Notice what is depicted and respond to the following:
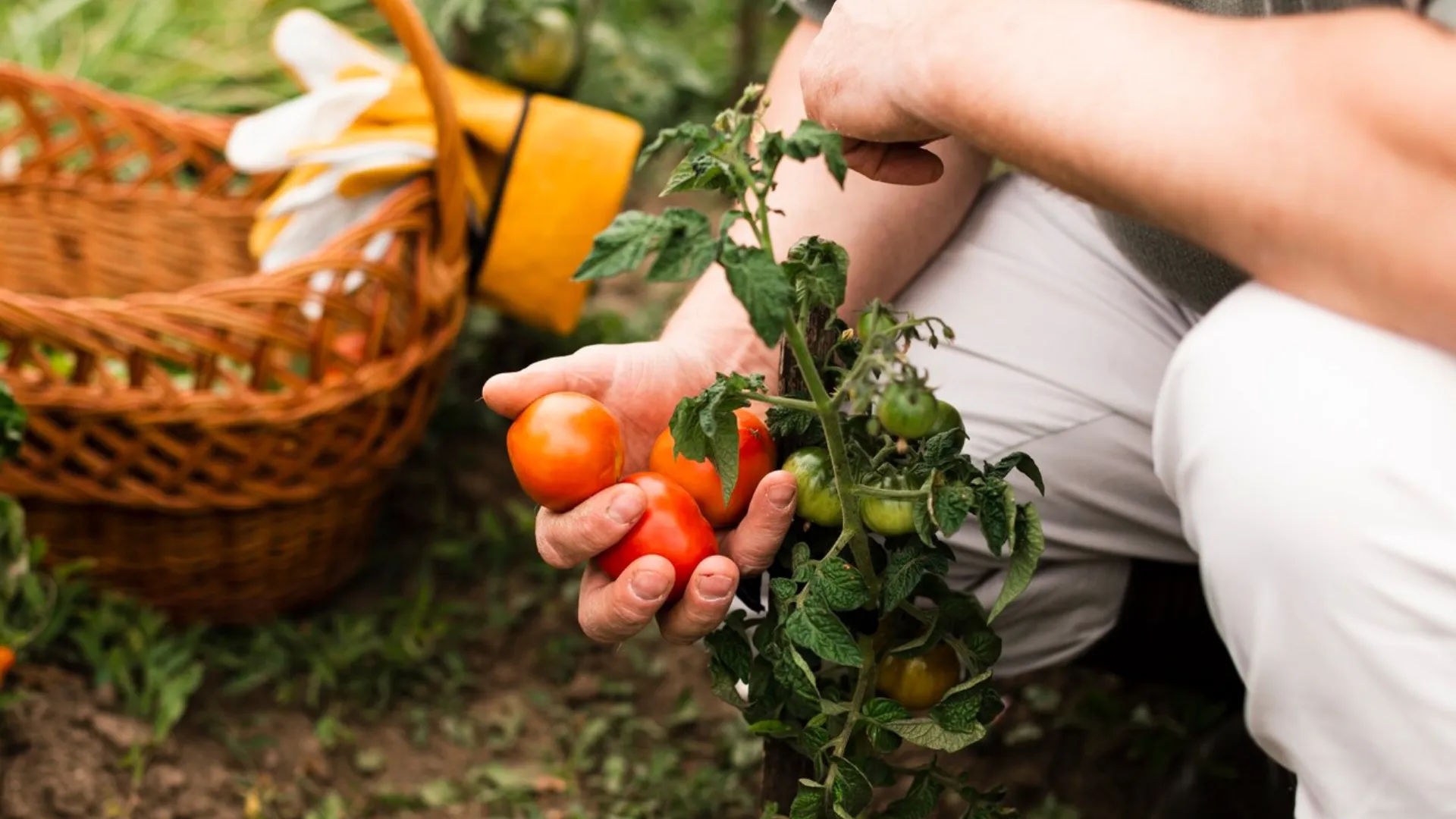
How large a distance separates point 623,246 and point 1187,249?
0.60 meters

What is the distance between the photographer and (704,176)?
0.83 m

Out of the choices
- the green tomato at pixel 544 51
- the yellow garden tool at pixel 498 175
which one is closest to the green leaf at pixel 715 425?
the yellow garden tool at pixel 498 175

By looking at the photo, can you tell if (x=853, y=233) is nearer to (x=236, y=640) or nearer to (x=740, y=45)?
(x=236, y=640)

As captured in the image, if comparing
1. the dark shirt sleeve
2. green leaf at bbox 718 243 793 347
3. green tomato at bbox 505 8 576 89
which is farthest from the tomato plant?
green tomato at bbox 505 8 576 89

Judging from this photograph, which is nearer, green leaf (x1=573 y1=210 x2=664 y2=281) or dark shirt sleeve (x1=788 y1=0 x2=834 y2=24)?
green leaf (x1=573 y1=210 x2=664 y2=281)

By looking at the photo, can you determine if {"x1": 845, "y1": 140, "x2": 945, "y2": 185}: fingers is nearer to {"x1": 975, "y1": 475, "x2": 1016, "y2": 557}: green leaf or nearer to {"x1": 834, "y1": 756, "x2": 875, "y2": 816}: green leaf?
{"x1": 975, "y1": 475, "x2": 1016, "y2": 557}: green leaf

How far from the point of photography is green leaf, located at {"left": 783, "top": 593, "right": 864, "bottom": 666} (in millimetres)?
896

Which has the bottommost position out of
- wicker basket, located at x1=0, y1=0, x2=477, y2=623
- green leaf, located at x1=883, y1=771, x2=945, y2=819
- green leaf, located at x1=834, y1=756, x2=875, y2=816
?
wicker basket, located at x1=0, y1=0, x2=477, y2=623

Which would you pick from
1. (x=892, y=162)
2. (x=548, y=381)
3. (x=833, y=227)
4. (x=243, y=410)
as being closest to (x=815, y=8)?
(x=833, y=227)

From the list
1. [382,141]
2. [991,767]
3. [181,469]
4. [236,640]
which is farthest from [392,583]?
[991,767]

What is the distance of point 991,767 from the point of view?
5.51 ft

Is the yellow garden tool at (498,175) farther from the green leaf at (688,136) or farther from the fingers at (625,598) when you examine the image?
the green leaf at (688,136)

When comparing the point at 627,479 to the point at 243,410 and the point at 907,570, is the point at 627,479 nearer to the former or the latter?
the point at 907,570

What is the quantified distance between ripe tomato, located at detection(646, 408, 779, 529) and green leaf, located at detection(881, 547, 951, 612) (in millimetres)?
129
